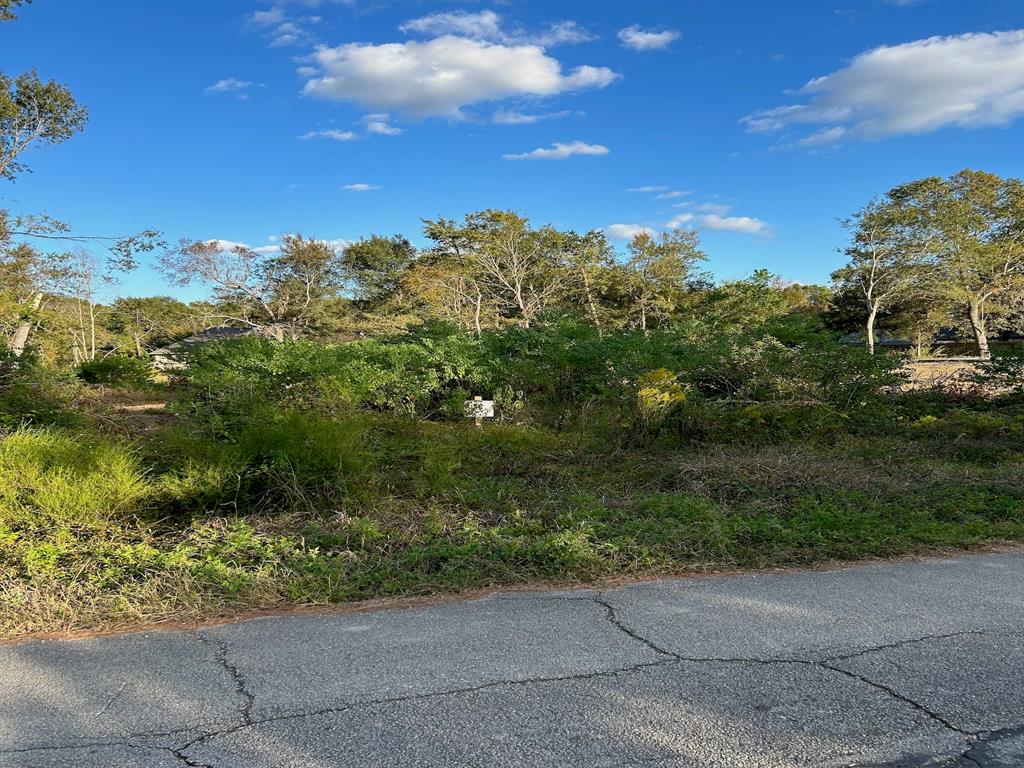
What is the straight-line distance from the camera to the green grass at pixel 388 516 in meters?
4.11

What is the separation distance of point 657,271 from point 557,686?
38021 mm

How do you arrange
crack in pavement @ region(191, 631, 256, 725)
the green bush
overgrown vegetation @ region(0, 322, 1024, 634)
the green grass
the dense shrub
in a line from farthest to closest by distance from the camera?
Answer: the green bush
the dense shrub
overgrown vegetation @ region(0, 322, 1024, 634)
the green grass
crack in pavement @ region(191, 631, 256, 725)

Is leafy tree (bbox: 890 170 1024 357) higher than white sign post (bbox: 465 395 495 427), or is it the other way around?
leafy tree (bbox: 890 170 1024 357)

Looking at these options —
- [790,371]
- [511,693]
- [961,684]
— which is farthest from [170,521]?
[790,371]

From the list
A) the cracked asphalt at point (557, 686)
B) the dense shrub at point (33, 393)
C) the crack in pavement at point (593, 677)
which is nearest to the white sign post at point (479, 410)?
the dense shrub at point (33, 393)

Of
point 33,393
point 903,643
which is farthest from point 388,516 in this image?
point 33,393

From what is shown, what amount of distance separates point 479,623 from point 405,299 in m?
37.4

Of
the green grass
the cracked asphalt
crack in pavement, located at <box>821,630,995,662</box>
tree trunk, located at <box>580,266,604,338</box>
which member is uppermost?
tree trunk, located at <box>580,266,604,338</box>

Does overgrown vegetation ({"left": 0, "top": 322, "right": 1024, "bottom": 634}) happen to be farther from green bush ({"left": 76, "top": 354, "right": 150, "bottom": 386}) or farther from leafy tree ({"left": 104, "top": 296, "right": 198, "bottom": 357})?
leafy tree ({"left": 104, "top": 296, "right": 198, "bottom": 357})

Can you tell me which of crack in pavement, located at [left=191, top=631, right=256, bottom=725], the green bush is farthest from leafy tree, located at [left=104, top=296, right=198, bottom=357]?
crack in pavement, located at [left=191, top=631, right=256, bottom=725]

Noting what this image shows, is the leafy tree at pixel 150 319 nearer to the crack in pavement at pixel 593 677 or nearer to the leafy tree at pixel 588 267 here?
the leafy tree at pixel 588 267

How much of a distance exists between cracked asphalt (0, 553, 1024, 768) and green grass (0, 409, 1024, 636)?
42 cm

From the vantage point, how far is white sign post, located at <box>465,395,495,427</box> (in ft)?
35.2

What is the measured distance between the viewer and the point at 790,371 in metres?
9.87
